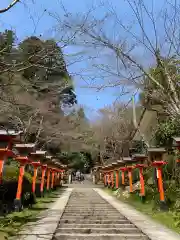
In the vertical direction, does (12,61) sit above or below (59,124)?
below

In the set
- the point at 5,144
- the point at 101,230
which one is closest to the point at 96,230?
the point at 101,230

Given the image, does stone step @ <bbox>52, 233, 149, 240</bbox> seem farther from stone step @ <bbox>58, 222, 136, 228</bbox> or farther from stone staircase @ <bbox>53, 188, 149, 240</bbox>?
stone step @ <bbox>58, 222, 136, 228</bbox>

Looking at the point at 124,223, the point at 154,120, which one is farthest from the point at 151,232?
the point at 154,120

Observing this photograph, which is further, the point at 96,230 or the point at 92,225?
the point at 92,225

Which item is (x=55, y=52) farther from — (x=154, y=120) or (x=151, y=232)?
(x=154, y=120)

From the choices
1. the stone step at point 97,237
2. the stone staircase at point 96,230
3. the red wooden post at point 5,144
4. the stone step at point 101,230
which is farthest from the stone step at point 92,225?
the red wooden post at point 5,144

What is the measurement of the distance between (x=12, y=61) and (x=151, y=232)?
5300 mm

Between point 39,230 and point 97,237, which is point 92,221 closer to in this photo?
point 39,230

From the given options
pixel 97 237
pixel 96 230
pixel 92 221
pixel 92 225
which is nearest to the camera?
pixel 97 237

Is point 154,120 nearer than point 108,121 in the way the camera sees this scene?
Yes

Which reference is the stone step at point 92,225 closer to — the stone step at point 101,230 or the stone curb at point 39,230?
the stone curb at point 39,230

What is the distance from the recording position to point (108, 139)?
3453 centimetres

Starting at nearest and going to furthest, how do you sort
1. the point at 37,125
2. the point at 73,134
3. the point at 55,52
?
the point at 55,52 < the point at 37,125 < the point at 73,134

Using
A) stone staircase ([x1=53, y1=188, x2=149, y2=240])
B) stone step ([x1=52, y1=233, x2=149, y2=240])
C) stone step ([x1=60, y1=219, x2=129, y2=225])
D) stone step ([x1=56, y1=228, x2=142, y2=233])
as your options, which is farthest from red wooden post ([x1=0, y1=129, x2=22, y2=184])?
stone step ([x1=52, y1=233, x2=149, y2=240])
